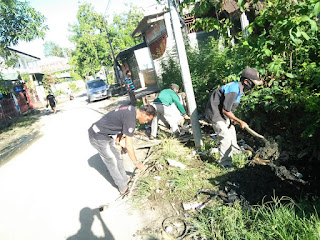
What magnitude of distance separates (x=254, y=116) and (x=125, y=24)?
36.4m

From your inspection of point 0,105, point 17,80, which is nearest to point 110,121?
point 0,105

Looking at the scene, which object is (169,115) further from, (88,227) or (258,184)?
(88,227)

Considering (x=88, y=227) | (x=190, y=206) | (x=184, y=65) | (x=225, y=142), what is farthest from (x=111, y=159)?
(x=184, y=65)

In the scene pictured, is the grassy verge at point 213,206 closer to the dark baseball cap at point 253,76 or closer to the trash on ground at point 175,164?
the trash on ground at point 175,164

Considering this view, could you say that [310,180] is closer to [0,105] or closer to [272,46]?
[272,46]

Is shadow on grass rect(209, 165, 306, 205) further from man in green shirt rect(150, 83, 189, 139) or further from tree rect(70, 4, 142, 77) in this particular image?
tree rect(70, 4, 142, 77)

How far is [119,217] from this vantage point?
11.6 ft

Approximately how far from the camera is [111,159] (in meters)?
3.91

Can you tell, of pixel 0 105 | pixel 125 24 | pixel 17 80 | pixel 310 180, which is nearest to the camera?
pixel 310 180

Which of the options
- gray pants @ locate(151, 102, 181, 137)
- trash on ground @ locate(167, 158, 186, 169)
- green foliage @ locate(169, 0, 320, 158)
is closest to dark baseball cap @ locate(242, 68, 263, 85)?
green foliage @ locate(169, 0, 320, 158)

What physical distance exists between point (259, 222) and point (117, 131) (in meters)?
2.41

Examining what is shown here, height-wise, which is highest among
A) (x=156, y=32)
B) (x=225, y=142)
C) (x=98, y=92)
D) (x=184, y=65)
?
(x=156, y=32)

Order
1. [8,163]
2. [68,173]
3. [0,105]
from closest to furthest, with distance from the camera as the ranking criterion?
1. [68,173]
2. [8,163]
3. [0,105]

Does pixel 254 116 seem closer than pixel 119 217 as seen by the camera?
No
